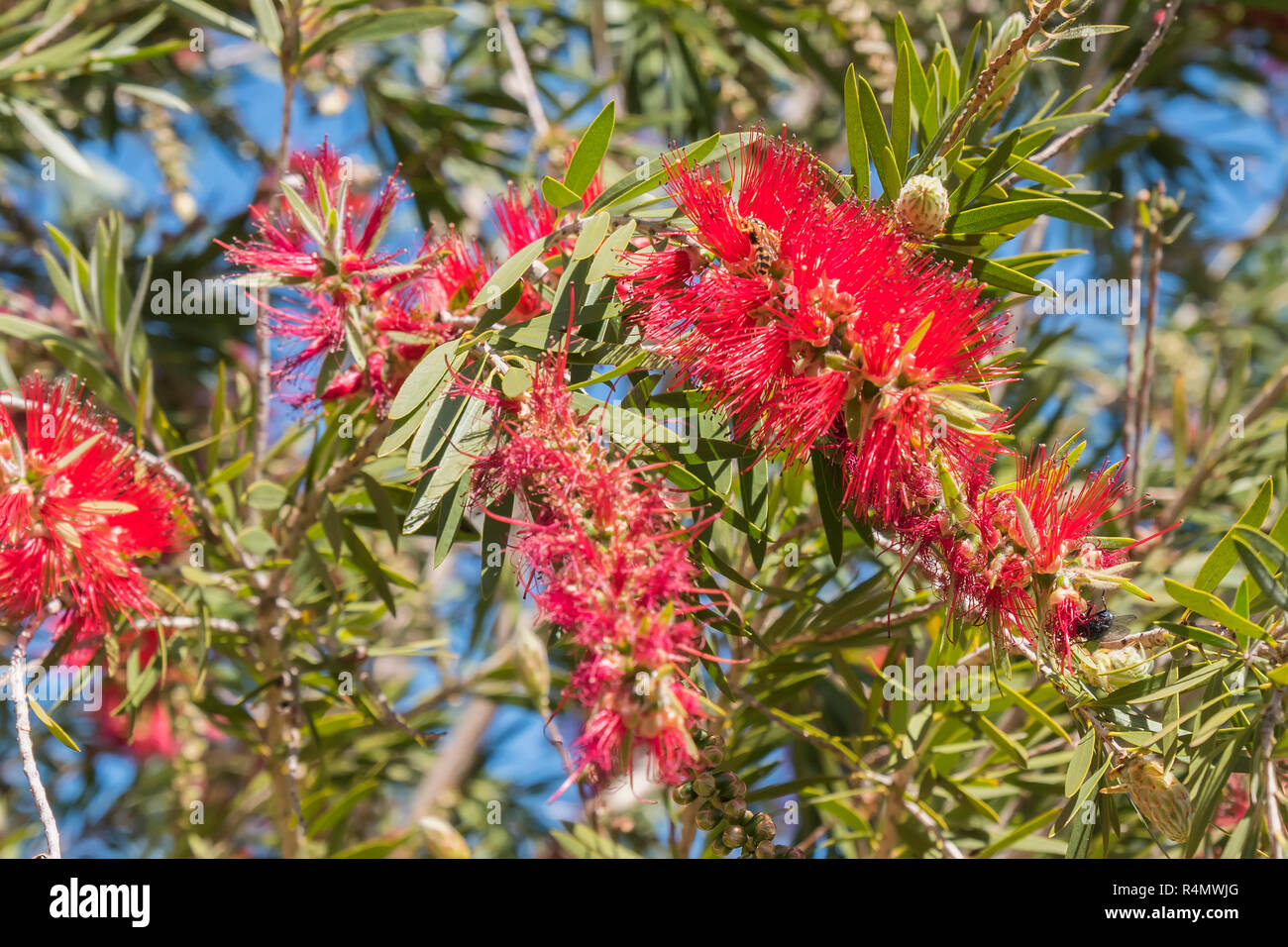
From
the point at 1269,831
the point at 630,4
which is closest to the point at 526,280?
the point at 1269,831

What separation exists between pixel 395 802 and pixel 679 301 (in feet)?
9.44

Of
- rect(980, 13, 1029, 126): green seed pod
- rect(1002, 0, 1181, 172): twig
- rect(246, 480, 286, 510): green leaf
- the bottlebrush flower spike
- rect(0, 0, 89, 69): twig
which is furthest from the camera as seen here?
rect(0, 0, 89, 69): twig

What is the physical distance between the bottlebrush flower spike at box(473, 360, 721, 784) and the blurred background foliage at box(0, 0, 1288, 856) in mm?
243

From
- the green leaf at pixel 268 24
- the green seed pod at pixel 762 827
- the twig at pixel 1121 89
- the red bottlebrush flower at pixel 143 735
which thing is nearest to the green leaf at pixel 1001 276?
the twig at pixel 1121 89

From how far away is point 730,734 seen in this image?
1815 mm

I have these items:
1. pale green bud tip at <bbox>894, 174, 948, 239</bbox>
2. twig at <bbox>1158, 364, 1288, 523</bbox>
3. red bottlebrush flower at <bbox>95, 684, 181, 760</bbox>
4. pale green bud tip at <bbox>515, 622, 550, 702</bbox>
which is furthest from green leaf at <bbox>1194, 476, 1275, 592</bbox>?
red bottlebrush flower at <bbox>95, 684, 181, 760</bbox>

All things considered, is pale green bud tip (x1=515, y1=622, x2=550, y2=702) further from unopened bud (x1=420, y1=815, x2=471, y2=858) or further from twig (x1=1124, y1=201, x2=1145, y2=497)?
twig (x1=1124, y1=201, x2=1145, y2=497)

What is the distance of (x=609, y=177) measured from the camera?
1.72 m

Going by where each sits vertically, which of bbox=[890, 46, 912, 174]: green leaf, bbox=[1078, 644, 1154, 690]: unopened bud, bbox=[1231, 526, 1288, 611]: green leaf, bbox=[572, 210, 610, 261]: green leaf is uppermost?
bbox=[890, 46, 912, 174]: green leaf

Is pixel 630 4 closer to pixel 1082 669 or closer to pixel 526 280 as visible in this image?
pixel 526 280

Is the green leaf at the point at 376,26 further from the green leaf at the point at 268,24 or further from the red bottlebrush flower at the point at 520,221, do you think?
the red bottlebrush flower at the point at 520,221

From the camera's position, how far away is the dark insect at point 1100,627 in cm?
113

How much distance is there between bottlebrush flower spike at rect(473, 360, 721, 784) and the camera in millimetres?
963

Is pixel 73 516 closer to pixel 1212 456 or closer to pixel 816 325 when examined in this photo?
pixel 816 325
